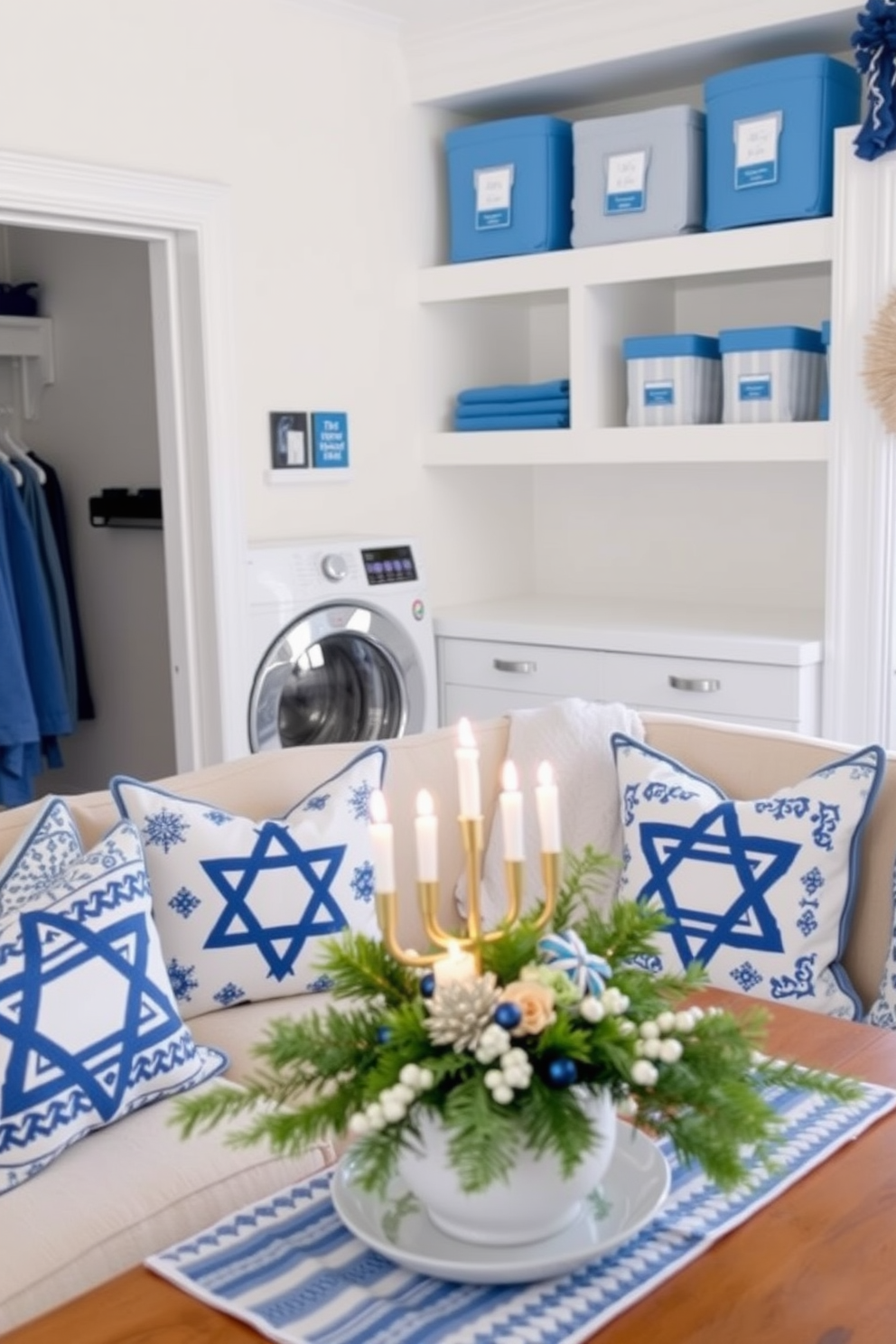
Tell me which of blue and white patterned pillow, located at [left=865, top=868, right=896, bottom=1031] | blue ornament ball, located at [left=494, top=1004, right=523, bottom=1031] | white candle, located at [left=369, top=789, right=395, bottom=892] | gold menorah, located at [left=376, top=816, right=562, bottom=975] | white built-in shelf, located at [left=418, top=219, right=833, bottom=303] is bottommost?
blue and white patterned pillow, located at [left=865, top=868, right=896, bottom=1031]

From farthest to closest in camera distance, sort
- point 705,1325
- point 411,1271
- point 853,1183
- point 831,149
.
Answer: point 831,149 → point 853,1183 → point 411,1271 → point 705,1325

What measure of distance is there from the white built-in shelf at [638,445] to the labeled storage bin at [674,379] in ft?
0.19

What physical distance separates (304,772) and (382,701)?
1501 millimetres

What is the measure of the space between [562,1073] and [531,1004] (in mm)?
62

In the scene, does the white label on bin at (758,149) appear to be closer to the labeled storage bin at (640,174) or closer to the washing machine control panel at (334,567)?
the labeled storage bin at (640,174)

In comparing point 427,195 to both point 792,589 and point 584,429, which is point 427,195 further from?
point 792,589

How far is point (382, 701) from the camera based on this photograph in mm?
4184

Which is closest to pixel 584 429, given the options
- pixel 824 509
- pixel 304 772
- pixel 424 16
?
pixel 824 509

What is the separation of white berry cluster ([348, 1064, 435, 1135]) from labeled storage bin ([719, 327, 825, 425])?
2748 millimetres

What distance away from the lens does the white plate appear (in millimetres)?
1349

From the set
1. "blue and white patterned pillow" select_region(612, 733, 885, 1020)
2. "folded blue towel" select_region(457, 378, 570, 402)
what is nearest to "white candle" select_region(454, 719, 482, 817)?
"blue and white patterned pillow" select_region(612, 733, 885, 1020)

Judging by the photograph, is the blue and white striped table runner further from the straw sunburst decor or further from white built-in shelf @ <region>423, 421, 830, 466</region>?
white built-in shelf @ <region>423, 421, 830, 466</region>

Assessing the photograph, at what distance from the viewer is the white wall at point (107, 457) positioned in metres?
4.81

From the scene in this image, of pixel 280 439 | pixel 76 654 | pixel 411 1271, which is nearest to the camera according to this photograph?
pixel 411 1271
